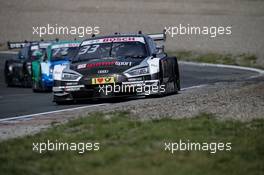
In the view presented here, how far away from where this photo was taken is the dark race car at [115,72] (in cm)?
1620

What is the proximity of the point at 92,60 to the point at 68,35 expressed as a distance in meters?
33.4

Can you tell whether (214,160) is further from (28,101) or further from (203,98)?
(28,101)

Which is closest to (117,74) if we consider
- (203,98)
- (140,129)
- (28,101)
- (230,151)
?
(203,98)

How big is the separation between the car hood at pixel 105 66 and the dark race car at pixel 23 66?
26.2ft

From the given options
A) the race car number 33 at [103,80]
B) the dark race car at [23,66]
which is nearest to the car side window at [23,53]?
the dark race car at [23,66]

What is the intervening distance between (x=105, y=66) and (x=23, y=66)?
8.89 metres

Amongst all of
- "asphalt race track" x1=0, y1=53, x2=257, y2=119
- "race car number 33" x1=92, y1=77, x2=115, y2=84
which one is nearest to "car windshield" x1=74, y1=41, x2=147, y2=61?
"asphalt race track" x1=0, y1=53, x2=257, y2=119

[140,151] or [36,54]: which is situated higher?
[36,54]

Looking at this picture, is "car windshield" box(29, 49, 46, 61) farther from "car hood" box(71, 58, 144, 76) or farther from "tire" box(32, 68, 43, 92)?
"car hood" box(71, 58, 144, 76)

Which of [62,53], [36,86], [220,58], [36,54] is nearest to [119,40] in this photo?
[62,53]

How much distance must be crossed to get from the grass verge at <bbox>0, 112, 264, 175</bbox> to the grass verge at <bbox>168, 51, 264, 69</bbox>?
76.9ft

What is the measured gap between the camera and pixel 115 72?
16.2 meters

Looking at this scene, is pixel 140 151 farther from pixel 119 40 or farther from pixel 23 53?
pixel 23 53

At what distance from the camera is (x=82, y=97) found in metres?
16.5
